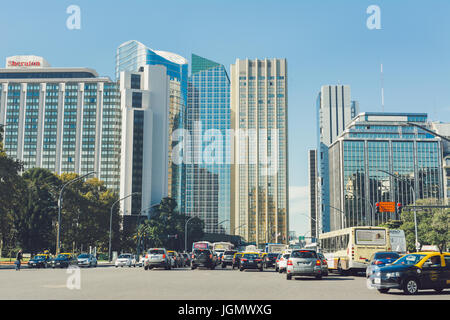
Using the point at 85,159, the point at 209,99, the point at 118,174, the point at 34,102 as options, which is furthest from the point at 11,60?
the point at 209,99

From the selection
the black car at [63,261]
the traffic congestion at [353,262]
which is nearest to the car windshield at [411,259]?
the traffic congestion at [353,262]

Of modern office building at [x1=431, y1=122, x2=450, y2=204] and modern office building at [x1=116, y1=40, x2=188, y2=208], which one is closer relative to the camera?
modern office building at [x1=431, y1=122, x2=450, y2=204]

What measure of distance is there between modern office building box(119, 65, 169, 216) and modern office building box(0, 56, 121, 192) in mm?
10220

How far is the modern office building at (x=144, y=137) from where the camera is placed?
5502 inches

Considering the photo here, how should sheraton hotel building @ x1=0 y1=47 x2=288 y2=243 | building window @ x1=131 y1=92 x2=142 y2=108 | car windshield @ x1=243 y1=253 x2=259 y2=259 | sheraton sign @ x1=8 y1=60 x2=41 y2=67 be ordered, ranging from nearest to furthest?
1. car windshield @ x1=243 y1=253 x2=259 y2=259
2. sheraton hotel building @ x1=0 y1=47 x2=288 y2=243
3. building window @ x1=131 y1=92 x2=142 y2=108
4. sheraton sign @ x1=8 y1=60 x2=41 y2=67

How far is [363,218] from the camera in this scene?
15000cm

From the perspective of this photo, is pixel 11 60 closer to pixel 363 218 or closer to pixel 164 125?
pixel 164 125

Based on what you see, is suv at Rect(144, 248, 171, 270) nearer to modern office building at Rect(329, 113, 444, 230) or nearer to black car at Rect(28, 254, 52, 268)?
black car at Rect(28, 254, 52, 268)

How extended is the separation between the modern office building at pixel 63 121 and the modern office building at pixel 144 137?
10.2 meters

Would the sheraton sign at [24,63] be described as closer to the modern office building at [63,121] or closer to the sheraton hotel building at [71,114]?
the sheraton hotel building at [71,114]

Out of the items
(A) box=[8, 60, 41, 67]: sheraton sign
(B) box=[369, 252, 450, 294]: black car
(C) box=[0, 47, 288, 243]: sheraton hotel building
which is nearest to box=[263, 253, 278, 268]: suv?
(B) box=[369, 252, 450, 294]: black car

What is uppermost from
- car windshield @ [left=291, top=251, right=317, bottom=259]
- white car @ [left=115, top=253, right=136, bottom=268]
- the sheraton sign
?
the sheraton sign

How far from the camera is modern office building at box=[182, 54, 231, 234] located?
190 m

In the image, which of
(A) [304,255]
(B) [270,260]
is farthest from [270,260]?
(A) [304,255]
